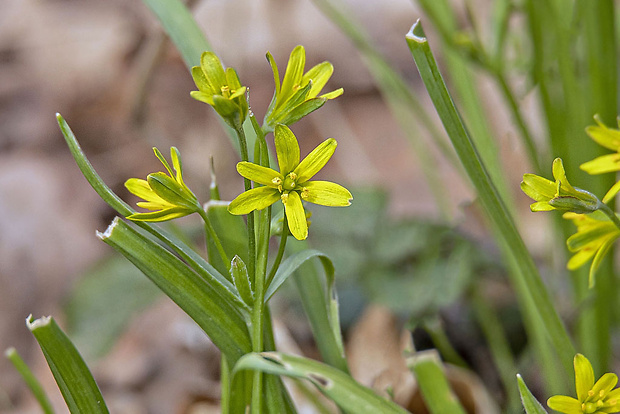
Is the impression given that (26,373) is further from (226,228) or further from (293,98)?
(293,98)

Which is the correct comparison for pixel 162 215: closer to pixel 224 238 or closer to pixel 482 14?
pixel 224 238

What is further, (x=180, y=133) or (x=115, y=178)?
(x=180, y=133)

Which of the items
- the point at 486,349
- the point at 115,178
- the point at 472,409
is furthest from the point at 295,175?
the point at 115,178

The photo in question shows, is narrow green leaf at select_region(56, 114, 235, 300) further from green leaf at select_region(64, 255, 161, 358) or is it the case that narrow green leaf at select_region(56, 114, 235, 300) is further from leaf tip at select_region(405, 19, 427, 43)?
green leaf at select_region(64, 255, 161, 358)

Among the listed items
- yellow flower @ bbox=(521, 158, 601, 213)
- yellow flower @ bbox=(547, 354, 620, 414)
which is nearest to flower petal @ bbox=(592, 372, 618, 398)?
yellow flower @ bbox=(547, 354, 620, 414)

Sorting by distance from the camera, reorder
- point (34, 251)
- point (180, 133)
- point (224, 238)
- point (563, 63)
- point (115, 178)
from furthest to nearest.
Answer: point (180, 133), point (115, 178), point (34, 251), point (563, 63), point (224, 238)

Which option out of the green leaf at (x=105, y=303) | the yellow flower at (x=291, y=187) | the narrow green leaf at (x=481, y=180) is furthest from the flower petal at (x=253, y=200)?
the green leaf at (x=105, y=303)
